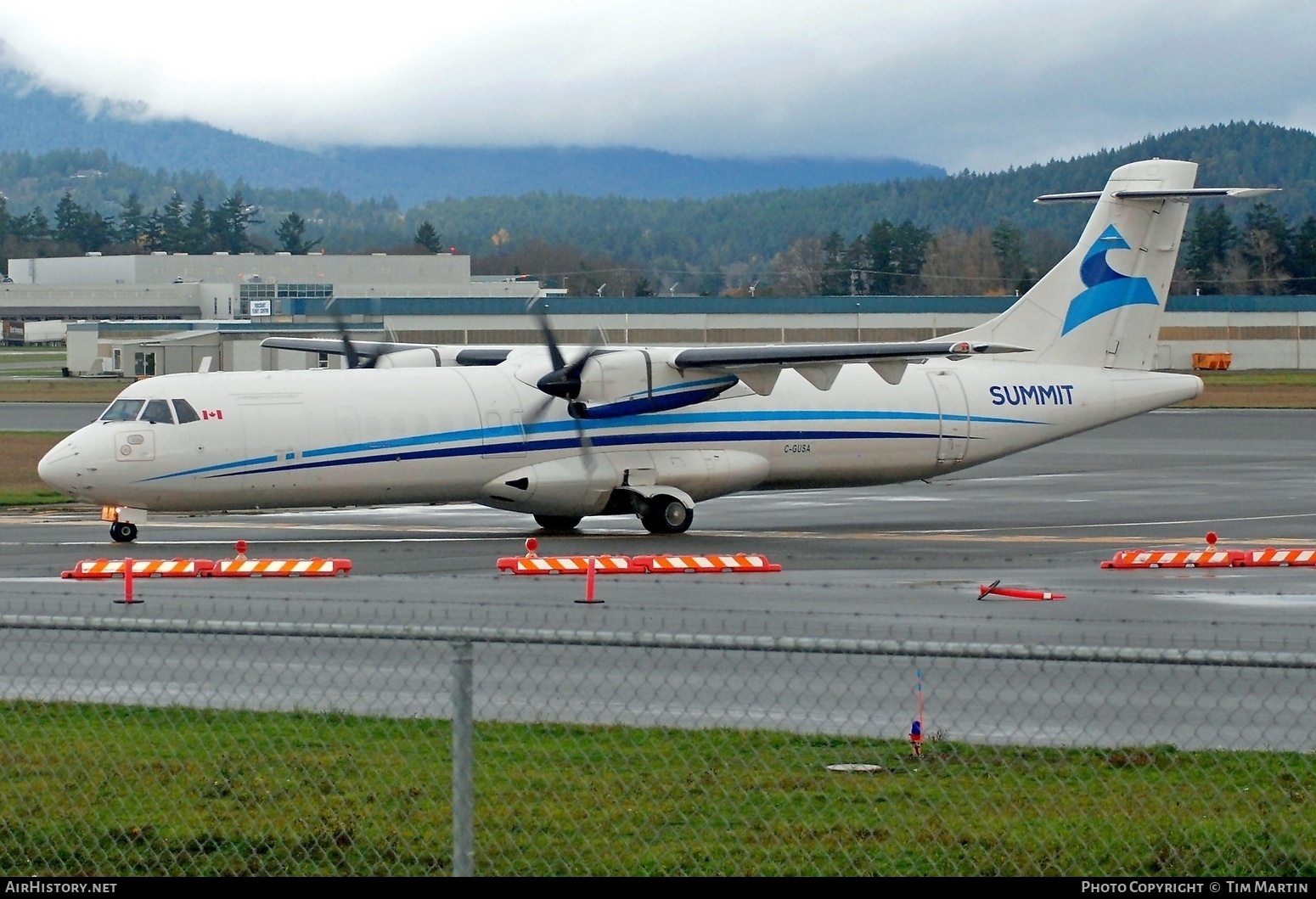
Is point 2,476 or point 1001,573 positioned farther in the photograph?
point 2,476

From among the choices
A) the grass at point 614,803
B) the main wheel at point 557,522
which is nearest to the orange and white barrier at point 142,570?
the main wheel at point 557,522

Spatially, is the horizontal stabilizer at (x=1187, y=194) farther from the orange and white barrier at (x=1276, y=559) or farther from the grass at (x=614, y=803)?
the grass at (x=614, y=803)

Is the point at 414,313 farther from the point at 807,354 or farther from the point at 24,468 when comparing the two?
the point at 807,354

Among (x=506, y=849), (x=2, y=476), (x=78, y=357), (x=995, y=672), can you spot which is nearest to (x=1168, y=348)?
(x=78, y=357)

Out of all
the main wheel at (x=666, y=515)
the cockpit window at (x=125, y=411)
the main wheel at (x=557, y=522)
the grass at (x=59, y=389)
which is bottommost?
the grass at (x=59, y=389)

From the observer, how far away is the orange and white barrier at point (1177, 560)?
2203 cm

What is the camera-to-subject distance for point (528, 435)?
1038 inches

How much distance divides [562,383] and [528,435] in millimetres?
1068

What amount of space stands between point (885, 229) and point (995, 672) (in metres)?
135

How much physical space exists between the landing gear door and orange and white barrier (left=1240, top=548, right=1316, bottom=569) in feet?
23.6

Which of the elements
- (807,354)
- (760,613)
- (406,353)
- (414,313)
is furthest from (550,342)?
(414,313)

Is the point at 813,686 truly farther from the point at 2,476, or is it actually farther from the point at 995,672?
the point at 2,476

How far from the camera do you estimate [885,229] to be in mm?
146875

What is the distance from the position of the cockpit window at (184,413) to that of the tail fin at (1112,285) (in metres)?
14.2
